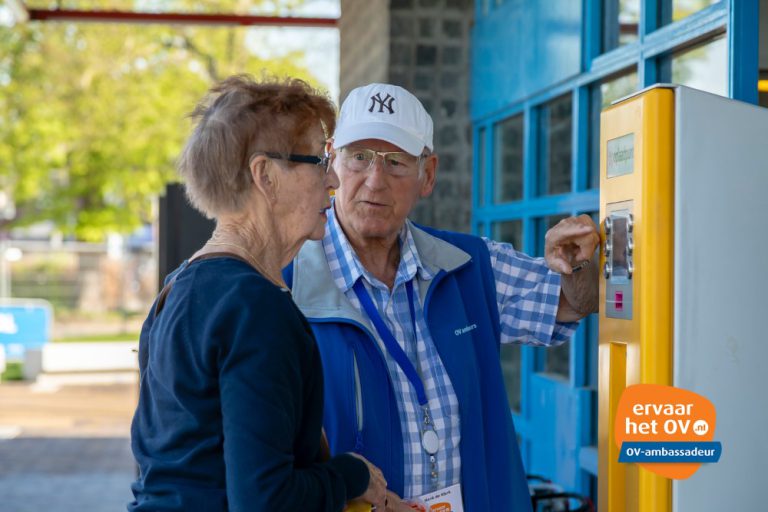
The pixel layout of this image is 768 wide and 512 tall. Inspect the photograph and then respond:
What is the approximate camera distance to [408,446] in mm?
2240

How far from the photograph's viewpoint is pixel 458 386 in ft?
7.60

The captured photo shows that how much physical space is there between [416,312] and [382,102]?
0.51 metres

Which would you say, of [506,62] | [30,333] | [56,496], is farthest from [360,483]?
[30,333]

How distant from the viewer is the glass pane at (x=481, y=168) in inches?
200

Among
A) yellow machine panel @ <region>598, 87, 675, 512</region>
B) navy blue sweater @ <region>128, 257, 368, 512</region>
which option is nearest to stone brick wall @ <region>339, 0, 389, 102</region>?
yellow machine panel @ <region>598, 87, 675, 512</region>

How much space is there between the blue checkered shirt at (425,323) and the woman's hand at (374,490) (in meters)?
0.37

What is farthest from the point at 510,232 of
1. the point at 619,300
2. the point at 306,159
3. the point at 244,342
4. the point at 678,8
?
the point at 244,342

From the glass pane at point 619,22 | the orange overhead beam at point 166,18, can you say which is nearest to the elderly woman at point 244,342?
the glass pane at point 619,22

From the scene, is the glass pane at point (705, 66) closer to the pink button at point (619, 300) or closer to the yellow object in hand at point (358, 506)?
the pink button at point (619, 300)

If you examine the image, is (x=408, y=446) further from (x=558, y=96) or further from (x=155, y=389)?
(x=558, y=96)

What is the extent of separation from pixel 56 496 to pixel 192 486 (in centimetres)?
702

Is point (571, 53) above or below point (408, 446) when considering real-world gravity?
above

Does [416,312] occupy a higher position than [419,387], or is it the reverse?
[416,312]

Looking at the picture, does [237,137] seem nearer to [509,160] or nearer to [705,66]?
[705,66]
